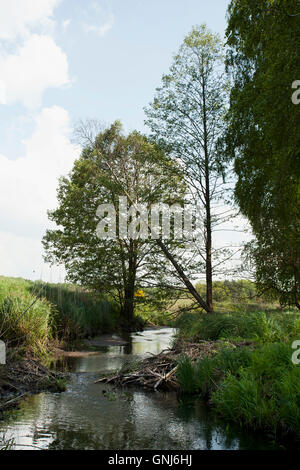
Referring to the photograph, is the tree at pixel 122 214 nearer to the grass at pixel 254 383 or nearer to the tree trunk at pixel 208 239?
the tree trunk at pixel 208 239

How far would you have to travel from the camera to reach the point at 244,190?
12516 millimetres

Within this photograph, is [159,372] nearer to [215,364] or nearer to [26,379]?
[215,364]

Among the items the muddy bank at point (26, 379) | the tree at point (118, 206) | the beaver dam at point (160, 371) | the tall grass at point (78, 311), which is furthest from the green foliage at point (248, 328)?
the tree at point (118, 206)

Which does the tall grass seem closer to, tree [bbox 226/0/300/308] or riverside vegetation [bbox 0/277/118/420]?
riverside vegetation [bbox 0/277/118/420]

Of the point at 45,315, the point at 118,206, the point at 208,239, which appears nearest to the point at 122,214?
the point at 118,206

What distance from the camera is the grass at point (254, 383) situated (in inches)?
201

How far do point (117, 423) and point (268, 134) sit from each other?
5910 millimetres

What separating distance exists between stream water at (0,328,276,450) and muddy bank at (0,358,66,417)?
0.27 m

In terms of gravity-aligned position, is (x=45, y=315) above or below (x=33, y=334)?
above

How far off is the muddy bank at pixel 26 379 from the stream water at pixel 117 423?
27cm

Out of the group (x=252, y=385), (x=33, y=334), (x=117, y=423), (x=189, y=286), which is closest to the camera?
(x=117, y=423)

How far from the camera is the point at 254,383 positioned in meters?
5.62

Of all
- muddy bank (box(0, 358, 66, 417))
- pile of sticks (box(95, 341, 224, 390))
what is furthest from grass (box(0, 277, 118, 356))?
pile of sticks (box(95, 341, 224, 390))
